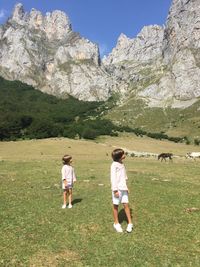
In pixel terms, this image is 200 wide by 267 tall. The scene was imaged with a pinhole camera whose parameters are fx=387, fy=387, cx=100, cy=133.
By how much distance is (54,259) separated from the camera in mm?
13289

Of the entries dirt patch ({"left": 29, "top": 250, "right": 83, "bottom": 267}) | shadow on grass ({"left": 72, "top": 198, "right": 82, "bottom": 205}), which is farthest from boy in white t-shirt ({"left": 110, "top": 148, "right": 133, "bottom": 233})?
shadow on grass ({"left": 72, "top": 198, "right": 82, "bottom": 205})

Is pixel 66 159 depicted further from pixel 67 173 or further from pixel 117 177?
pixel 117 177

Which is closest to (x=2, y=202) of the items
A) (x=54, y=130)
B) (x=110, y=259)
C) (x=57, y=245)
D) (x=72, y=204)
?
(x=72, y=204)

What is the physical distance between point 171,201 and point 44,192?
357 inches

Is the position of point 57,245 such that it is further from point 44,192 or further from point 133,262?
point 44,192

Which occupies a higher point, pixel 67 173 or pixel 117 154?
pixel 117 154

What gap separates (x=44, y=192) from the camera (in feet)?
88.8

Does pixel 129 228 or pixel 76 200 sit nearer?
pixel 129 228

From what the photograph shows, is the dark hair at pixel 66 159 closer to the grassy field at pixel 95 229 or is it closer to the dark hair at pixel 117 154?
the grassy field at pixel 95 229

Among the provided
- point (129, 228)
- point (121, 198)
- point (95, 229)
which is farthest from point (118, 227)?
point (121, 198)

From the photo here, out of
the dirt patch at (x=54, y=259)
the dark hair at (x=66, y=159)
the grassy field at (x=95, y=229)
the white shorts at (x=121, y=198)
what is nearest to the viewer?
the dirt patch at (x=54, y=259)

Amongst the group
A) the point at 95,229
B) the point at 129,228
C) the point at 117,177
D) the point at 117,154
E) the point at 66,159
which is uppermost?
the point at 117,154

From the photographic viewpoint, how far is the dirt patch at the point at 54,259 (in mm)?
12836

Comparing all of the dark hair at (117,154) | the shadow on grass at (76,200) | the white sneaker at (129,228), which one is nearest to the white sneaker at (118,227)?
the white sneaker at (129,228)
